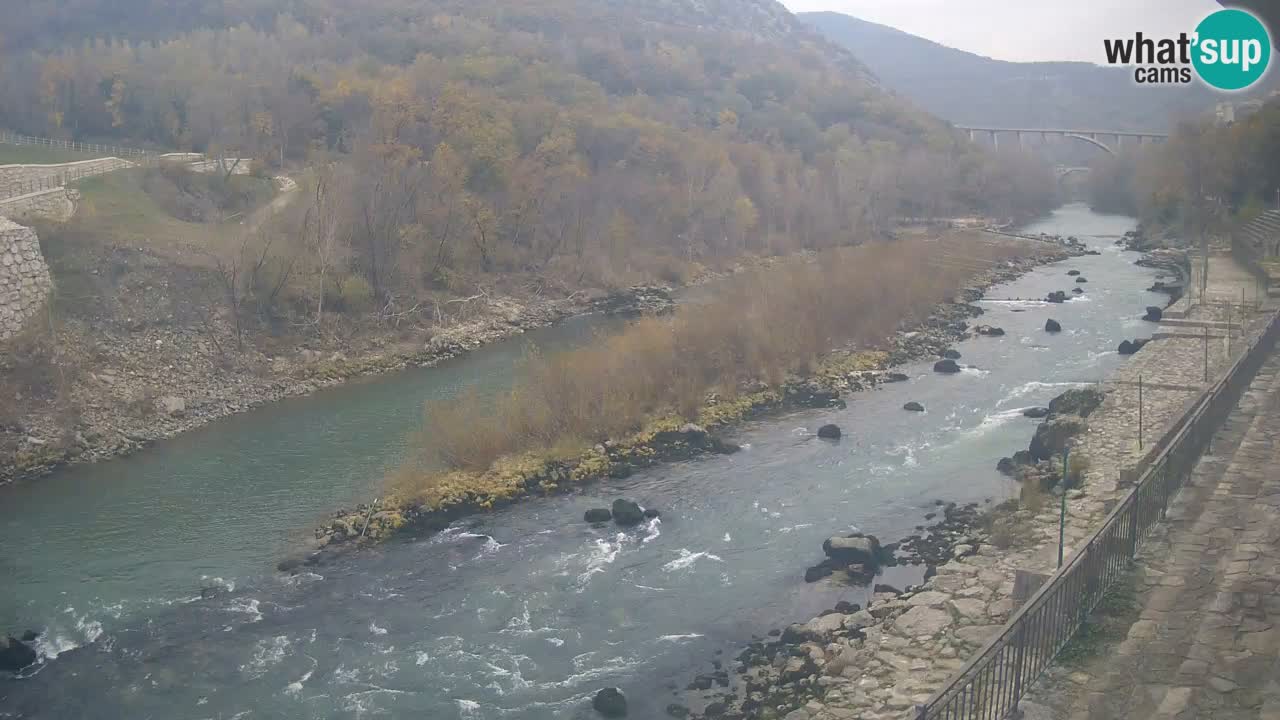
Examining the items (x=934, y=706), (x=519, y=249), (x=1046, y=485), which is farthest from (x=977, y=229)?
(x=934, y=706)

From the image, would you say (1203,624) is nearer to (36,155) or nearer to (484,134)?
(484,134)

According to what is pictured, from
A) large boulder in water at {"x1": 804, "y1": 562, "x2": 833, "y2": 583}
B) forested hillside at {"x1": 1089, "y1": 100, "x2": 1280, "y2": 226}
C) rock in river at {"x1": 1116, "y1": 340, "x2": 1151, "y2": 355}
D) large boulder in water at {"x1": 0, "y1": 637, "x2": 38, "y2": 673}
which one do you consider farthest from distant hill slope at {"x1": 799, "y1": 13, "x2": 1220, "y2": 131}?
large boulder in water at {"x1": 0, "y1": 637, "x2": 38, "y2": 673}

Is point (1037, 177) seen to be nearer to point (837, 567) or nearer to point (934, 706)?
point (837, 567)

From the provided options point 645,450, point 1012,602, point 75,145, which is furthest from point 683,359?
point 75,145

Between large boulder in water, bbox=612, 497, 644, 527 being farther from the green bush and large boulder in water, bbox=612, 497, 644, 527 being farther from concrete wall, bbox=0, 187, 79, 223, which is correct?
concrete wall, bbox=0, 187, 79, 223

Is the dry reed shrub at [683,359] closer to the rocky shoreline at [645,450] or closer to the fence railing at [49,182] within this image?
the rocky shoreline at [645,450]
